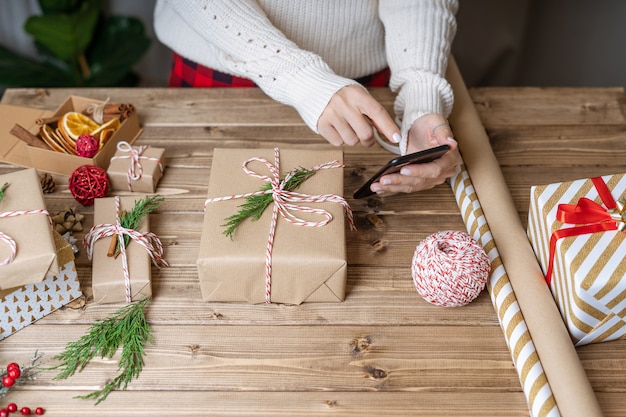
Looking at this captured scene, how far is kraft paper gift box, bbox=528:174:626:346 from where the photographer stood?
3.15 ft

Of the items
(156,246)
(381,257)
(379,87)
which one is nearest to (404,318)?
(381,257)

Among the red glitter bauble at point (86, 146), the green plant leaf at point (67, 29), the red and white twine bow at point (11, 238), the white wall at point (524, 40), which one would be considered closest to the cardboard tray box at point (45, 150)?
the red glitter bauble at point (86, 146)

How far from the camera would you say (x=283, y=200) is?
1.10 meters

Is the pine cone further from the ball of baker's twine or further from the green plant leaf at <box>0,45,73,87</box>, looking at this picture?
the green plant leaf at <box>0,45,73,87</box>

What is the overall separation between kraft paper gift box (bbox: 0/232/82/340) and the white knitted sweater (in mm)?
540

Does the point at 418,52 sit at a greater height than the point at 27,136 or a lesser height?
greater

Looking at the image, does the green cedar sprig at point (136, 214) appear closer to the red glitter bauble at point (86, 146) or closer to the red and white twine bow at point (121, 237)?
the red and white twine bow at point (121, 237)

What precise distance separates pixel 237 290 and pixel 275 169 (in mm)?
236

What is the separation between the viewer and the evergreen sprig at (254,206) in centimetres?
105

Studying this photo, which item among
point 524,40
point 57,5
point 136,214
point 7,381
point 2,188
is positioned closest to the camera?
point 7,381

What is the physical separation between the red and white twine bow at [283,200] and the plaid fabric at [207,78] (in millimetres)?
449

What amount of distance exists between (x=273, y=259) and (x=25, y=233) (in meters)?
0.38

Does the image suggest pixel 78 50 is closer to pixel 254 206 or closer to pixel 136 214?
pixel 136 214

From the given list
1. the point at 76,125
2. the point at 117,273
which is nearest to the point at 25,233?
the point at 117,273
